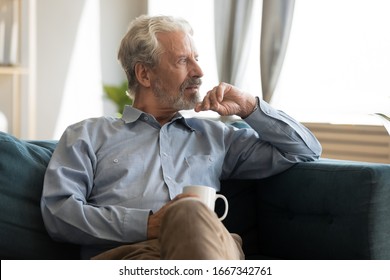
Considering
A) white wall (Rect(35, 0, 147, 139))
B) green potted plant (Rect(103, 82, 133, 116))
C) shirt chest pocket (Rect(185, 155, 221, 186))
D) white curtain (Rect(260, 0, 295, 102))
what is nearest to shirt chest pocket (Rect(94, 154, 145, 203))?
shirt chest pocket (Rect(185, 155, 221, 186))

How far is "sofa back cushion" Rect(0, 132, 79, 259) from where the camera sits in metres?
1.90

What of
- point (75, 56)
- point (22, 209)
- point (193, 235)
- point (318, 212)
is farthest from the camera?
point (75, 56)

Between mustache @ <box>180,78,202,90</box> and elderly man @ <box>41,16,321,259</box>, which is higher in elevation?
mustache @ <box>180,78,202,90</box>

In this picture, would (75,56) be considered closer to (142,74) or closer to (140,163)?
(142,74)

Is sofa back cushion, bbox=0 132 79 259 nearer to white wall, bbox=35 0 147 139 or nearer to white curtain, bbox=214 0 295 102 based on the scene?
white curtain, bbox=214 0 295 102

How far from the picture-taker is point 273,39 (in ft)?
12.8

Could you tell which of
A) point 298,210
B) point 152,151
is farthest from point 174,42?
point 298,210

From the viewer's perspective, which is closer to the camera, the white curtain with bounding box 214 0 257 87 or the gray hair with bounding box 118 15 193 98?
the gray hair with bounding box 118 15 193 98

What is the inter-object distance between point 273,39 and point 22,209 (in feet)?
7.62

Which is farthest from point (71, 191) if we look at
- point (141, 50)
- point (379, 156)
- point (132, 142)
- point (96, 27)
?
point (96, 27)

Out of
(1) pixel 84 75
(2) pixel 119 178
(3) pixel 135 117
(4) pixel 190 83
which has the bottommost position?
(1) pixel 84 75

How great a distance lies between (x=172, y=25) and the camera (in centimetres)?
233

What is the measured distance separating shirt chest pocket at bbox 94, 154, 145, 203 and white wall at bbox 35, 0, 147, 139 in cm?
336
